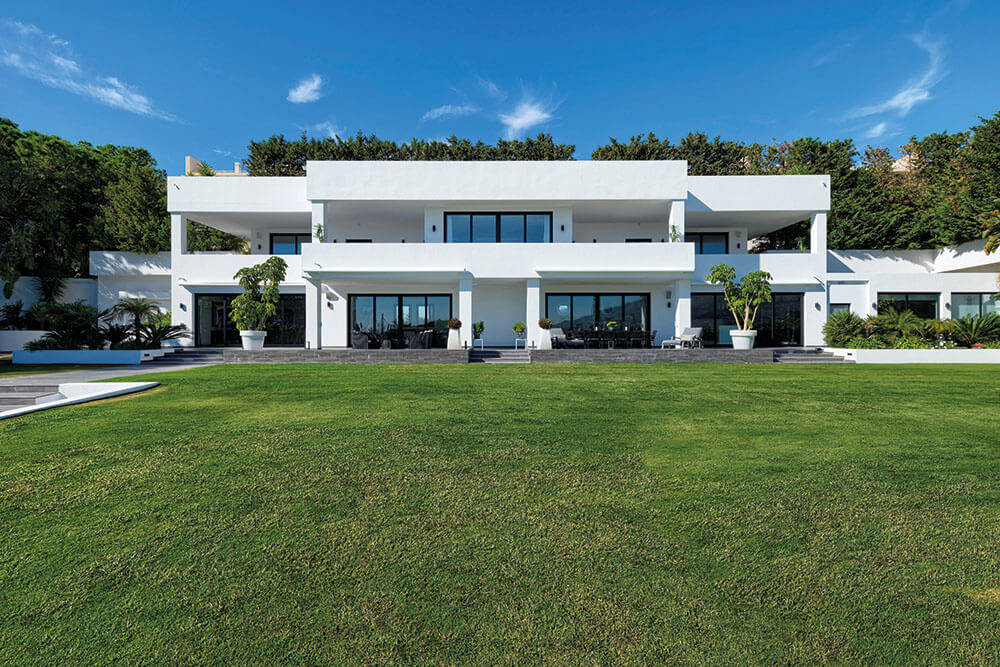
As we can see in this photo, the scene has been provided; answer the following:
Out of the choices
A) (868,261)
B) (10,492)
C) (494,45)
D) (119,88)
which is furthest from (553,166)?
(119,88)

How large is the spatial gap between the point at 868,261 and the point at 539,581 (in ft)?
102

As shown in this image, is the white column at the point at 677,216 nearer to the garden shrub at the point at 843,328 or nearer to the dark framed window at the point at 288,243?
the garden shrub at the point at 843,328

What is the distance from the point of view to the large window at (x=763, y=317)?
68.1ft

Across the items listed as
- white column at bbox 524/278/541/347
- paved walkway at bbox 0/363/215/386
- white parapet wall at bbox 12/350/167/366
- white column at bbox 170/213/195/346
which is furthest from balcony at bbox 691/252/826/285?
white column at bbox 170/213/195/346

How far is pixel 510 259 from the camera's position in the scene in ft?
61.2

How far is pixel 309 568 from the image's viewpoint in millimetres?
3006

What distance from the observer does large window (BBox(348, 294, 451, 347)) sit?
67.0 feet

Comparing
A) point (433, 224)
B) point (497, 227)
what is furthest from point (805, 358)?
point (433, 224)

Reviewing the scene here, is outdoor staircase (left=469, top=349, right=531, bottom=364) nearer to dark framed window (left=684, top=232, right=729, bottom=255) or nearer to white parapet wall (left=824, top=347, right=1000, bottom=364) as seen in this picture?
white parapet wall (left=824, top=347, right=1000, bottom=364)

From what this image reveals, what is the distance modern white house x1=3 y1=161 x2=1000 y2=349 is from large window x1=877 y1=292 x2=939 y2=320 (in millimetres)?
79

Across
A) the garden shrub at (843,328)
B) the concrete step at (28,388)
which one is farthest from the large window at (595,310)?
the concrete step at (28,388)

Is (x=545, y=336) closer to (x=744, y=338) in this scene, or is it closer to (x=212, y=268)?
(x=744, y=338)

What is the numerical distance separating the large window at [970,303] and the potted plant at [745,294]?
12593mm

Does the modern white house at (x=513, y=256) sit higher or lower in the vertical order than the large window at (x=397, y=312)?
higher
